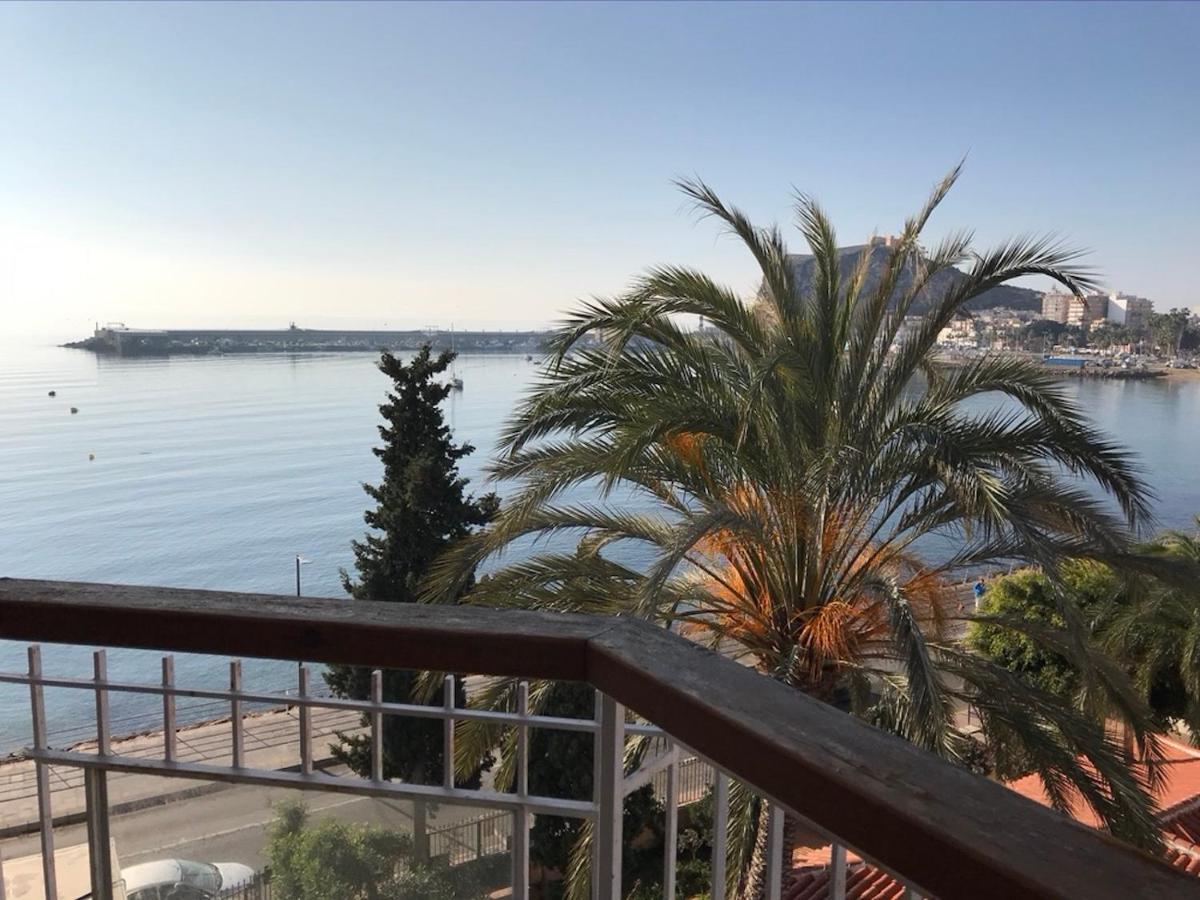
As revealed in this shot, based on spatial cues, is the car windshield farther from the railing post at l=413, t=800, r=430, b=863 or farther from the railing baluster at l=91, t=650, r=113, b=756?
the railing post at l=413, t=800, r=430, b=863

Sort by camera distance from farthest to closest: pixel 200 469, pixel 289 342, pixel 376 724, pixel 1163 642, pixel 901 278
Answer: pixel 289 342 → pixel 200 469 → pixel 1163 642 → pixel 901 278 → pixel 376 724

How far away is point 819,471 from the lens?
4.86 metres

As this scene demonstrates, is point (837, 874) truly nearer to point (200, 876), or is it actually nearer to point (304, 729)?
point (304, 729)

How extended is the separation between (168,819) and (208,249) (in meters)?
75.5

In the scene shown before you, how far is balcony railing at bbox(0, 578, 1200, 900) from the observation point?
0.54m

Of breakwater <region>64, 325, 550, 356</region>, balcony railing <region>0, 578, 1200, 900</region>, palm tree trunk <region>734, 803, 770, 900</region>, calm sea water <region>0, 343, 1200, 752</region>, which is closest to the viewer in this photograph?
balcony railing <region>0, 578, 1200, 900</region>

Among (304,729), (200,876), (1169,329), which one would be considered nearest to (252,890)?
(200,876)

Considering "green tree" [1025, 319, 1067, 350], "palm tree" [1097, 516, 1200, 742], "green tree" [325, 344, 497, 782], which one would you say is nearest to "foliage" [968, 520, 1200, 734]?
"palm tree" [1097, 516, 1200, 742]

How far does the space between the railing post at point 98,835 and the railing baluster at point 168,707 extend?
0.49 feet

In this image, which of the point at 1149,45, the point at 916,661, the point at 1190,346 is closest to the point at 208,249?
the point at 1149,45

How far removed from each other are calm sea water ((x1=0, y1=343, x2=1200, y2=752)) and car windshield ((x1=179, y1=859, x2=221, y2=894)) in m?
21.7

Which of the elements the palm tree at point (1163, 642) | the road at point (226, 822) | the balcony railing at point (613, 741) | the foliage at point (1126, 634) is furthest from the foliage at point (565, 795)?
the balcony railing at point (613, 741)

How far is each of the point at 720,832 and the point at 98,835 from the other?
1085 mm

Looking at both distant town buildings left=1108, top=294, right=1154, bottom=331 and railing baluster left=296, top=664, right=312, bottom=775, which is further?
distant town buildings left=1108, top=294, right=1154, bottom=331
